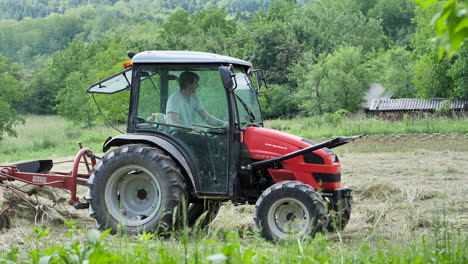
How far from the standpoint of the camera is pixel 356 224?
8.20 meters

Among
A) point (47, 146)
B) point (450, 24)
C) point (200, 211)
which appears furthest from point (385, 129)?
point (450, 24)

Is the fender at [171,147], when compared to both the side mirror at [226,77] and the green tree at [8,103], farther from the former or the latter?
the green tree at [8,103]

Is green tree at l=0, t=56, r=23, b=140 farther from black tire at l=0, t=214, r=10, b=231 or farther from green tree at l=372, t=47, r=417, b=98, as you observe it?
green tree at l=372, t=47, r=417, b=98

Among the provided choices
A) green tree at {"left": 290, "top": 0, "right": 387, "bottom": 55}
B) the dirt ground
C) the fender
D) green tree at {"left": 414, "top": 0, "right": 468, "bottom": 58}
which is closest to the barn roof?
green tree at {"left": 290, "top": 0, "right": 387, "bottom": 55}

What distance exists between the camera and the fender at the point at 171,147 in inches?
297

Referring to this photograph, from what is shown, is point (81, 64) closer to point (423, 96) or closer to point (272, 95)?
point (272, 95)

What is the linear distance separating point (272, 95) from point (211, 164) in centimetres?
3913

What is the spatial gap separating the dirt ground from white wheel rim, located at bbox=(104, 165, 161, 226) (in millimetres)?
646

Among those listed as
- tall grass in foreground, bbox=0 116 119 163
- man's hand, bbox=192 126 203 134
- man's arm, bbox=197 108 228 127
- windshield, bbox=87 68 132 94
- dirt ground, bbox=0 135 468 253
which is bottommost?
tall grass in foreground, bbox=0 116 119 163

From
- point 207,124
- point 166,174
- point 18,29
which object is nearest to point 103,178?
point 166,174

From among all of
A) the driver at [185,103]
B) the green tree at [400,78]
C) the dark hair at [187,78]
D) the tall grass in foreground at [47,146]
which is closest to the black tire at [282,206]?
the driver at [185,103]

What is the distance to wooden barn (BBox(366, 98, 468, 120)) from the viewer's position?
1628 inches

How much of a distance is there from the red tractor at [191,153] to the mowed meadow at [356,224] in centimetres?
38

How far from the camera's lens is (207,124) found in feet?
25.0
